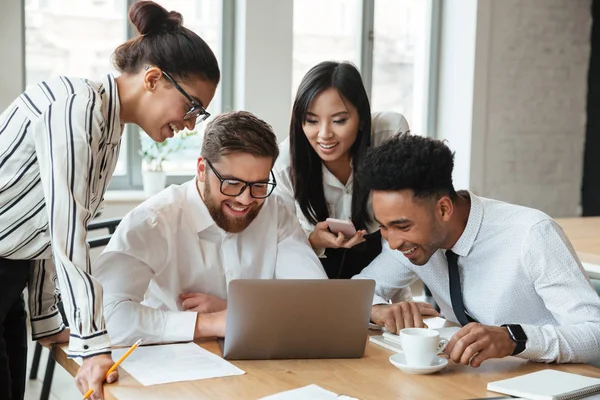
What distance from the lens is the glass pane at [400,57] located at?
6.00 metres

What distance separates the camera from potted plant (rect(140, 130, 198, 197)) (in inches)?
194

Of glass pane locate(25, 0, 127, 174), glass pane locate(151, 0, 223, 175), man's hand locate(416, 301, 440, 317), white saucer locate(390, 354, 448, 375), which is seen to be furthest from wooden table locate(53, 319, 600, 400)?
glass pane locate(151, 0, 223, 175)

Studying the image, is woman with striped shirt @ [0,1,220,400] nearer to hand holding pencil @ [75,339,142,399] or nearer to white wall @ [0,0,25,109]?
hand holding pencil @ [75,339,142,399]

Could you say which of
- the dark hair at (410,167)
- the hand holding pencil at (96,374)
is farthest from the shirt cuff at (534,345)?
the hand holding pencil at (96,374)

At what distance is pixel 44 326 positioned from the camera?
1.88m

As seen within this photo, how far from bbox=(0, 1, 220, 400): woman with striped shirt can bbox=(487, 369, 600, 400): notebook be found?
76cm

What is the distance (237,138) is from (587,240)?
1.71 m

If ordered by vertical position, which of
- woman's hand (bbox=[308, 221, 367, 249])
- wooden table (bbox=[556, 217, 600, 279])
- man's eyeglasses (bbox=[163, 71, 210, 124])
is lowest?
wooden table (bbox=[556, 217, 600, 279])

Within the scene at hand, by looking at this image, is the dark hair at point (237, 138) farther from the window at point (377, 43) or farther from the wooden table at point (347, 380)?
the window at point (377, 43)

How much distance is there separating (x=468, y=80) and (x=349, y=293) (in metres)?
4.48

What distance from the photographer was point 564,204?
21.2 ft

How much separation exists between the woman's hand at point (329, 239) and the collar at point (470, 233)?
42cm

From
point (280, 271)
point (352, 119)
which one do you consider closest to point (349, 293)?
point (280, 271)

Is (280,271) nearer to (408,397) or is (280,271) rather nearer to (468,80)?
(408,397)
